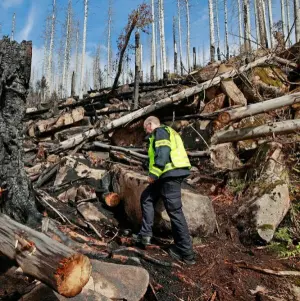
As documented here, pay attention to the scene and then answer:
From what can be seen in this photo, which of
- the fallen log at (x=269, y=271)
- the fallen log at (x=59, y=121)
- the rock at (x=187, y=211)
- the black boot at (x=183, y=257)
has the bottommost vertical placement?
the fallen log at (x=269, y=271)

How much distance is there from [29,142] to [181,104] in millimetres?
4897

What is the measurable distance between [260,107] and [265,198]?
1.85 metres

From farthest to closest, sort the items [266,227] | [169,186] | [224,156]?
[224,156]
[266,227]
[169,186]

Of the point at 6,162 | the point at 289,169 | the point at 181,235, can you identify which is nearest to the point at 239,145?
the point at 289,169

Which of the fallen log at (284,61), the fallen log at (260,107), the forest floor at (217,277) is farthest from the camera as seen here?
the fallen log at (284,61)

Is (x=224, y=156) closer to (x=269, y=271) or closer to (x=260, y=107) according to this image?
(x=260, y=107)

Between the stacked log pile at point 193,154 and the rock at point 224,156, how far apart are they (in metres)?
0.02

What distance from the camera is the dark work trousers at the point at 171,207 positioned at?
423 cm

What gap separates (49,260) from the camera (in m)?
2.39

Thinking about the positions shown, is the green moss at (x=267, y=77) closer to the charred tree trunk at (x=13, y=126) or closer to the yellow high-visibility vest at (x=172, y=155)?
the yellow high-visibility vest at (x=172, y=155)

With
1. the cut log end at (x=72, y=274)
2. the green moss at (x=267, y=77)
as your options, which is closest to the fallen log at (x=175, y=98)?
the green moss at (x=267, y=77)

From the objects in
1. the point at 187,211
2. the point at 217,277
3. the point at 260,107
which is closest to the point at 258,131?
the point at 260,107

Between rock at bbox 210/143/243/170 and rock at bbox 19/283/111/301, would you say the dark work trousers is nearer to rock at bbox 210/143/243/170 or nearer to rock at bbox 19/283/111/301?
rock at bbox 19/283/111/301

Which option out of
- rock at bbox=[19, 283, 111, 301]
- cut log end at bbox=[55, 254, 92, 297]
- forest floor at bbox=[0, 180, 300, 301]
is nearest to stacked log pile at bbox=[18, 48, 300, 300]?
forest floor at bbox=[0, 180, 300, 301]
